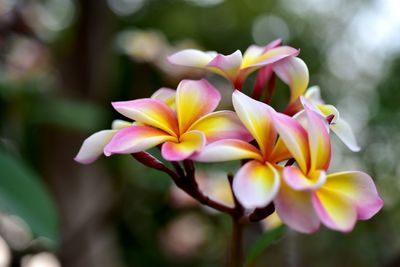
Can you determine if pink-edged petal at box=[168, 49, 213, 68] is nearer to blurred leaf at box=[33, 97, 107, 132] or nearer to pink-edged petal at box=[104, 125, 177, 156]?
pink-edged petal at box=[104, 125, 177, 156]

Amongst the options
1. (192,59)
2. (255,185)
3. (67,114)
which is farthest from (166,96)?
(67,114)

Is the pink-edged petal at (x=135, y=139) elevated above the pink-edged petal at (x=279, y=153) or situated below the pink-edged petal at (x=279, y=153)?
above

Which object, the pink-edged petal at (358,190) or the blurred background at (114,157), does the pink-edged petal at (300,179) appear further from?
the blurred background at (114,157)

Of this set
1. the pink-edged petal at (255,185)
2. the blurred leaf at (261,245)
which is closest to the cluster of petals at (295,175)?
the pink-edged petal at (255,185)

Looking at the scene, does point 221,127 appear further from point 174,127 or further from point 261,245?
point 261,245

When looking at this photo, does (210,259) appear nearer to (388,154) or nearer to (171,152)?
(388,154)

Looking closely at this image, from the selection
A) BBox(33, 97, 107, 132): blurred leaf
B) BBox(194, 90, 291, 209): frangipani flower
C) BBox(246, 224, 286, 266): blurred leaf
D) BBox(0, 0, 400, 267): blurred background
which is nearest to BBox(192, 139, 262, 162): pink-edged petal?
BBox(194, 90, 291, 209): frangipani flower
